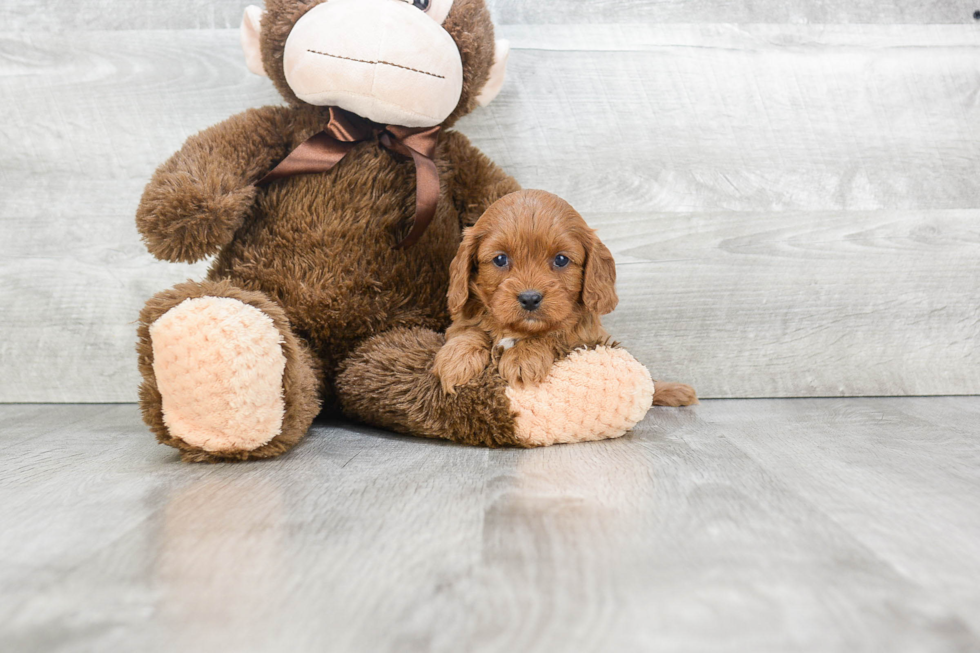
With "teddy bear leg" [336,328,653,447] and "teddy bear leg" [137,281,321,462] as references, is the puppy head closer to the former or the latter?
"teddy bear leg" [336,328,653,447]

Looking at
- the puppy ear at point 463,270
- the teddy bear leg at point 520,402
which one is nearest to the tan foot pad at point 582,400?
the teddy bear leg at point 520,402

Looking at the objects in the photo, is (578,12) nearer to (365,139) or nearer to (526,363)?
(365,139)

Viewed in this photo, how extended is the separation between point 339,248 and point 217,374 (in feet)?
0.97

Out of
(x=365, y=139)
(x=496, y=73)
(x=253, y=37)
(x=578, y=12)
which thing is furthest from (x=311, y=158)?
(x=578, y=12)

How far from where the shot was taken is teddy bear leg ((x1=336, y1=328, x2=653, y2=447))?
2.93 feet

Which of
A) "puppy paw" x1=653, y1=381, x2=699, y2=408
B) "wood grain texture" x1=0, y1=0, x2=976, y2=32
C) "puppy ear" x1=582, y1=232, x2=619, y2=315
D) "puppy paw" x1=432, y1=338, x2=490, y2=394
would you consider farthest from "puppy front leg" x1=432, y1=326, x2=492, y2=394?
"wood grain texture" x1=0, y1=0, x2=976, y2=32

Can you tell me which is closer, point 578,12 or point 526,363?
point 526,363

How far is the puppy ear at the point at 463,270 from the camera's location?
3.03ft

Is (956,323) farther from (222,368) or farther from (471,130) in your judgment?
(222,368)

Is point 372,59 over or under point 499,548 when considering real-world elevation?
over

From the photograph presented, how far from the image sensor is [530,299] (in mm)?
865

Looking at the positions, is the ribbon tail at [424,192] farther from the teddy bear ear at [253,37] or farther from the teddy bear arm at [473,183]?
the teddy bear ear at [253,37]

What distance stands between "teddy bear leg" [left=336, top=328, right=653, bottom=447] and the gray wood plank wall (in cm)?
39

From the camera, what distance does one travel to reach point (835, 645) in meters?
0.42
